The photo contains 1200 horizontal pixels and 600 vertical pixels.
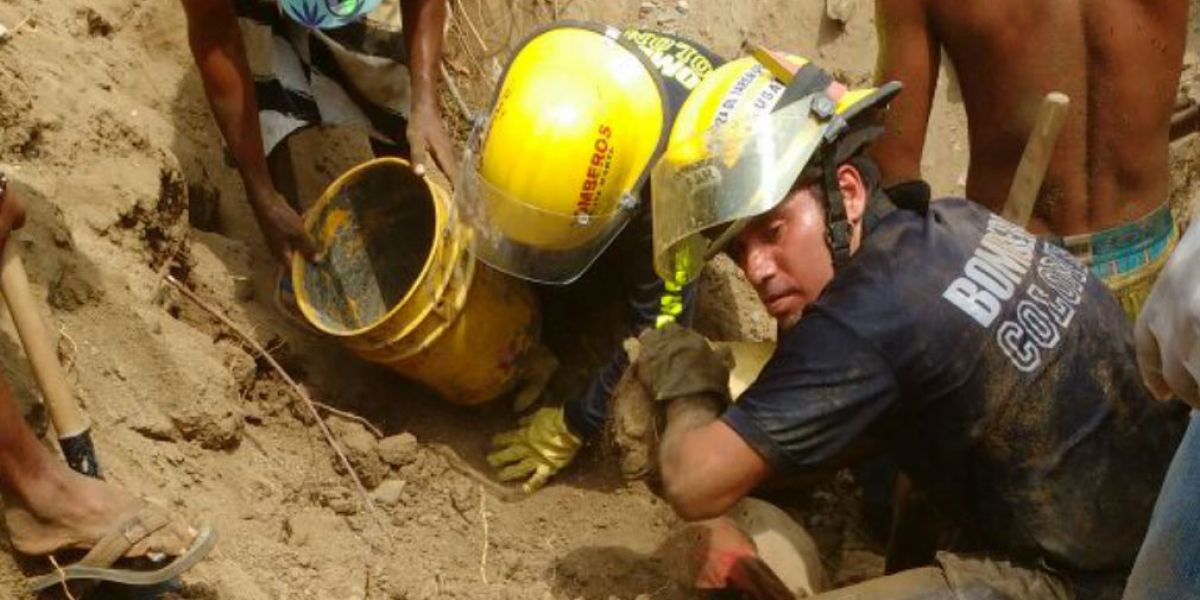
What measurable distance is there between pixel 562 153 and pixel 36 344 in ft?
4.47

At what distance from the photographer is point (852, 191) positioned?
2666 mm

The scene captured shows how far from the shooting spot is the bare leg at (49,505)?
2502 millimetres

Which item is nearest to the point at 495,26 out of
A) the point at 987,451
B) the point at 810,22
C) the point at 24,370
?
the point at 810,22

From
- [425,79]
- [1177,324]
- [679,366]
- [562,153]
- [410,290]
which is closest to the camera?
[1177,324]

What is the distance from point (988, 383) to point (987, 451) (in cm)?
15

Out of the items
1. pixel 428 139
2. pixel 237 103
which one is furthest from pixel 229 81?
pixel 428 139

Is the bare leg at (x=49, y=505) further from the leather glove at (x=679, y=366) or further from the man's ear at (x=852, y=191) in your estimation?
the man's ear at (x=852, y=191)

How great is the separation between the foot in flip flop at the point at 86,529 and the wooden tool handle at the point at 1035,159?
1929 mm

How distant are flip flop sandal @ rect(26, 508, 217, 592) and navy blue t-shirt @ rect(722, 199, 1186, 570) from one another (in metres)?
1.05

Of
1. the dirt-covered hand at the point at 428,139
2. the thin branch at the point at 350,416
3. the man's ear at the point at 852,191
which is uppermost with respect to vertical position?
the man's ear at the point at 852,191

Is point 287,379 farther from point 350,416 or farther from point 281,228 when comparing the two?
point 281,228

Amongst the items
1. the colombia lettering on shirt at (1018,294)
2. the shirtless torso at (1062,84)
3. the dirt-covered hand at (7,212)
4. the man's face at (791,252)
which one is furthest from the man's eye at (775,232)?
the dirt-covered hand at (7,212)

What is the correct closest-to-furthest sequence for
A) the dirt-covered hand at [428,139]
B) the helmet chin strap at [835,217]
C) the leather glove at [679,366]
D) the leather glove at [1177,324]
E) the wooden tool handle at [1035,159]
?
the leather glove at [1177,324]
the helmet chin strap at [835,217]
the leather glove at [679,366]
the wooden tool handle at [1035,159]
the dirt-covered hand at [428,139]

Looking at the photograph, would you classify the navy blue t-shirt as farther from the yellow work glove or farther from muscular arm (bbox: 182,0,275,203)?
muscular arm (bbox: 182,0,275,203)
